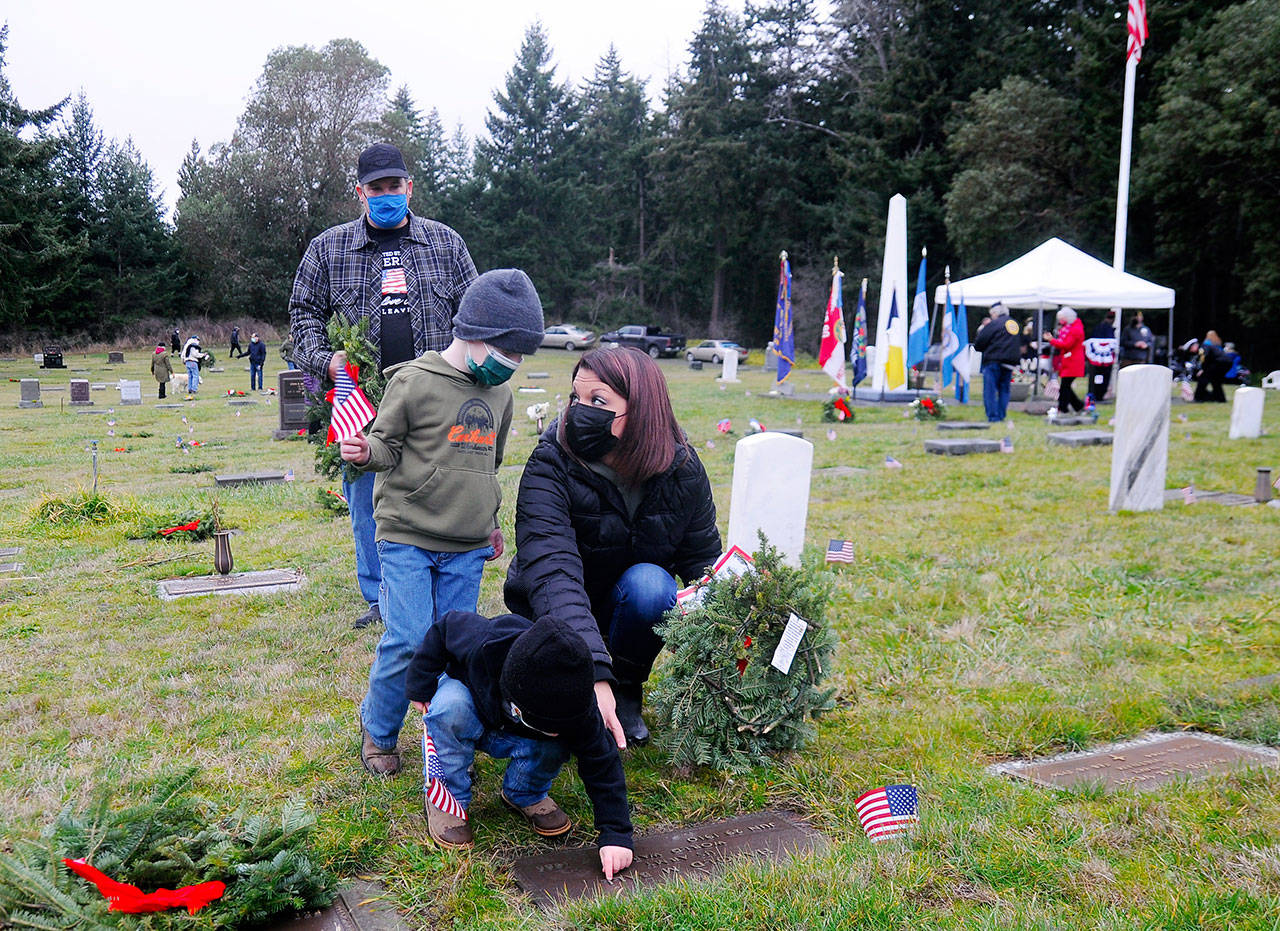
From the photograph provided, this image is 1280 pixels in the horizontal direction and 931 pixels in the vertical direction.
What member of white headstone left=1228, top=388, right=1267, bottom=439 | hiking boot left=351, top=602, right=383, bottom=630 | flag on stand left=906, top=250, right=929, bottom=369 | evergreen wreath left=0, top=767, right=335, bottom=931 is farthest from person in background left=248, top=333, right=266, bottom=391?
evergreen wreath left=0, top=767, right=335, bottom=931

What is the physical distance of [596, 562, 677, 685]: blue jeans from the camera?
3.54 m

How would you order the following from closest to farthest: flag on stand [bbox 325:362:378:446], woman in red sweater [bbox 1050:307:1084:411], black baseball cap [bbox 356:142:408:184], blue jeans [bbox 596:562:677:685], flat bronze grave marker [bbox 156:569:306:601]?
flag on stand [bbox 325:362:378:446], blue jeans [bbox 596:562:677:685], black baseball cap [bbox 356:142:408:184], flat bronze grave marker [bbox 156:569:306:601], woman in red sweater [bbox 1050:307:1084:411]

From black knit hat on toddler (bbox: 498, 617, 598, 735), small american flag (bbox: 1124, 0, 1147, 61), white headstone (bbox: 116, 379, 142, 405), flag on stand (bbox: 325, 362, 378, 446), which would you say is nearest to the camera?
black knit hat on toddler (bbox: 498, 617, 598, 735)

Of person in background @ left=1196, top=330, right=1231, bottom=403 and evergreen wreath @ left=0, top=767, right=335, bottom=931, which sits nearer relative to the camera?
evergreen wreath @ left=0, top=767, right=335, bottom=931

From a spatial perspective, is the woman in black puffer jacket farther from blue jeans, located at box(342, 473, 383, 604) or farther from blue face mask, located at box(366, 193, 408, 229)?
blue face mask, located at box(366, 193, 408, 229)

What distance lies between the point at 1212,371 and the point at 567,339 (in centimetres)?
3367

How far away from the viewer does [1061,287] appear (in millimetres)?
17625

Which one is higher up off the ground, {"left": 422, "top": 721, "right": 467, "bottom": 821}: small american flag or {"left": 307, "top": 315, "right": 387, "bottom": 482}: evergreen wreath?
{"left": 307, "top": 315, "right": 387, "bottom": 482}: evergreen wreath

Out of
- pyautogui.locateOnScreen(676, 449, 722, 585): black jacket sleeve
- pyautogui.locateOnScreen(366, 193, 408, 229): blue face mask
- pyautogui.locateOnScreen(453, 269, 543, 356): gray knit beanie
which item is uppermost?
pyautogui.locateOnScreen(366, 193, 408, 229): blue face mask

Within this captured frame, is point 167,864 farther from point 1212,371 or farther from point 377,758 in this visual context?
point 1212,371

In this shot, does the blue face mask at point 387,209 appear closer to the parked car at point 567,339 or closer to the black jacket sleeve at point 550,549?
the black jacket sleeve at point 550,549

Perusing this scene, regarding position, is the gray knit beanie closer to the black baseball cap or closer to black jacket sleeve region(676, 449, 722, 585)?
black jacket sleeve region(676, 449, 722, 585)

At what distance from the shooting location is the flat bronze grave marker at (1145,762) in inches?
134

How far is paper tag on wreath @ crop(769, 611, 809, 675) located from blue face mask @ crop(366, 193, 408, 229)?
8.35 feet
